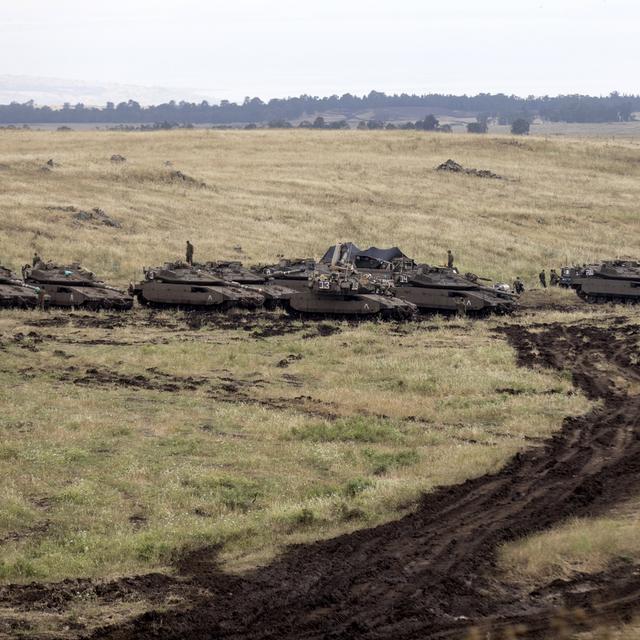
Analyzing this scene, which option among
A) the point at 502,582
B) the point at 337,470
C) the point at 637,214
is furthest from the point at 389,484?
the point at 637,214

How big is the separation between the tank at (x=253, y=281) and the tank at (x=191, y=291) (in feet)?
1.20

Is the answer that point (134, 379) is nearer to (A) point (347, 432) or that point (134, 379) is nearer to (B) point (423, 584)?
(A) point (347, 432)

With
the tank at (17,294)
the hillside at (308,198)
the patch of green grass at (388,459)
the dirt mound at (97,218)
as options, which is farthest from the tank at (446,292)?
the dirt mound at (97,218)

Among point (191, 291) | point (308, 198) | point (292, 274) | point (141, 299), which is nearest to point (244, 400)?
point (191, 291)

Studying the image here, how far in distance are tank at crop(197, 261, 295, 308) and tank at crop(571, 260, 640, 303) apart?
40.5 ft

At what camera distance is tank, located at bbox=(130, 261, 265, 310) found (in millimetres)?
38688

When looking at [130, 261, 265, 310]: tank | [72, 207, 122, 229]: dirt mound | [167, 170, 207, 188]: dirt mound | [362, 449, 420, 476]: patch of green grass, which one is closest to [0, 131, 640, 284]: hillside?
[167, 170, 207, 188]: dirt mound

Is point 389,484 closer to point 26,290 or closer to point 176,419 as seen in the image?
point 176,419

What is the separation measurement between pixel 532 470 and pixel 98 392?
35.1ft

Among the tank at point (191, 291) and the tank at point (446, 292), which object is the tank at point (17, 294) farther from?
the tank at point (446, 292)

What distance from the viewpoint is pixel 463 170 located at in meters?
82.8

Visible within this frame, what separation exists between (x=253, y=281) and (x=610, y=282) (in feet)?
46.5

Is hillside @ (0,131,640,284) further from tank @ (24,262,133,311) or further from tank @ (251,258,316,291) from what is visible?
tank @ (251,258,316,291)

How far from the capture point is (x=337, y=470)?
19.2 m
